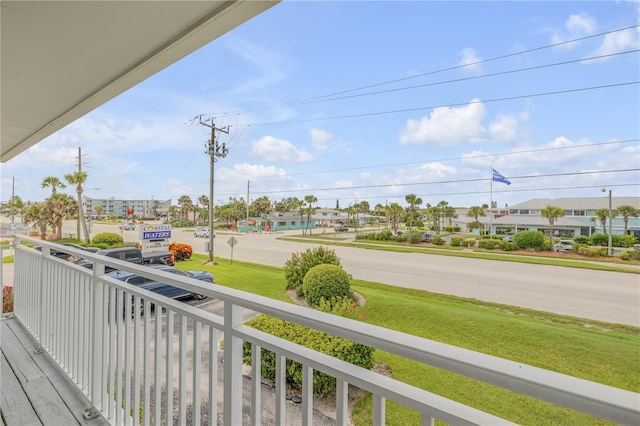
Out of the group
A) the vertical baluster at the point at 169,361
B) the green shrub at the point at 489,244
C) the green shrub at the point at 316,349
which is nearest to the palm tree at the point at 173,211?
the green shrub at the point at 489,244

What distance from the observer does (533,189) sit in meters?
17.0

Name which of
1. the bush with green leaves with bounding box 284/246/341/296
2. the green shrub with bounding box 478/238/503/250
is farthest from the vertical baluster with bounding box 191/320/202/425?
the green shrub with bounding box 478/238/503/250

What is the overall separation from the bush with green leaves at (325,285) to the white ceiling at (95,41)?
4.89 metres

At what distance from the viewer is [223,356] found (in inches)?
37.4

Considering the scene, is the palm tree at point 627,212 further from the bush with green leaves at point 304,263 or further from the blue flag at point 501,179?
the bush with green leaves at point 304,263

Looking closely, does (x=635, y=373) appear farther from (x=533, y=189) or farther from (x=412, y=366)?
(x=533, y=189)

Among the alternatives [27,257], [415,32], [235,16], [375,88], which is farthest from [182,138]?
[235,16]

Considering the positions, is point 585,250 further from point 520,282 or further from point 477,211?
point 477,211

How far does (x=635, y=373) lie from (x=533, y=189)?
51.7 feet

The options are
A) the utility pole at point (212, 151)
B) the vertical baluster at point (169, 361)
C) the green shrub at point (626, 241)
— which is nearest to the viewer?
the vertical baluster at point (169, 361)

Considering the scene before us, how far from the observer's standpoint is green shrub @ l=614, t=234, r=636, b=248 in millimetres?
15172

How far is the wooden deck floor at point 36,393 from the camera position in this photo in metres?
1.41

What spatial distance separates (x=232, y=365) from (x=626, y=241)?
21.4 metres

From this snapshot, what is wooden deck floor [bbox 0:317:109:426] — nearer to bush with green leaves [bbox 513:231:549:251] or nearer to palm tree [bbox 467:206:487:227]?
bush with green leaves [bbox 513:231:549:251]
